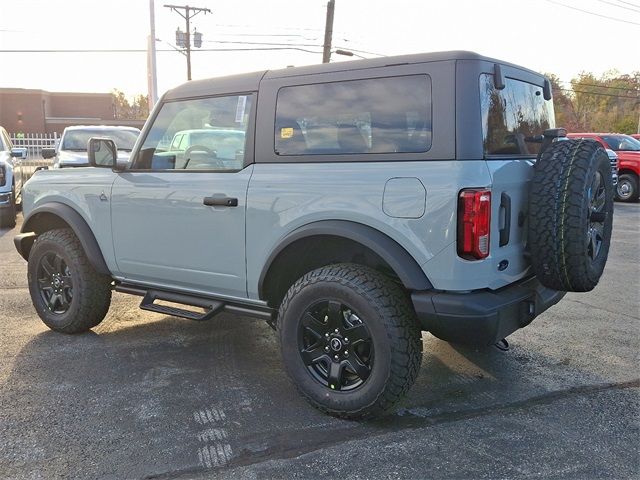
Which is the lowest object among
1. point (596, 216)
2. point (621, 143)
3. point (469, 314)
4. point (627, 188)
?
point (469, 314)

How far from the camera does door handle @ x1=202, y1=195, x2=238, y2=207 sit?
3580 millimetres

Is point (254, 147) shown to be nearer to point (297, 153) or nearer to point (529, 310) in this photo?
point (297, 153)

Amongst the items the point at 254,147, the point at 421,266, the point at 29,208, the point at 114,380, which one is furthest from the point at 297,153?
the point at 29,208

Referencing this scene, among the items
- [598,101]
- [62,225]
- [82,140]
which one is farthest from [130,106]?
[62,225]

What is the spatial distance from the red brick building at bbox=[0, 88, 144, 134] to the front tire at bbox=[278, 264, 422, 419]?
147 feet

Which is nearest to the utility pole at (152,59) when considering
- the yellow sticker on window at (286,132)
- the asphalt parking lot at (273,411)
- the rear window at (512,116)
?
the asphalt parking lot at (273,411)

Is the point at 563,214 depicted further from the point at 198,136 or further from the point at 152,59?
the point at 152,59

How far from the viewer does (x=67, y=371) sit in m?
3.96

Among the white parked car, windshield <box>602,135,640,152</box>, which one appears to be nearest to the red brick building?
the white parked car

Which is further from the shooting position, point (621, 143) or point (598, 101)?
point (598, 101)

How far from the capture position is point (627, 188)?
16062 mm

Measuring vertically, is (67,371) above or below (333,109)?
below

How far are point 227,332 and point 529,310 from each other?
2.58 metres

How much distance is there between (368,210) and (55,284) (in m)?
3.02
